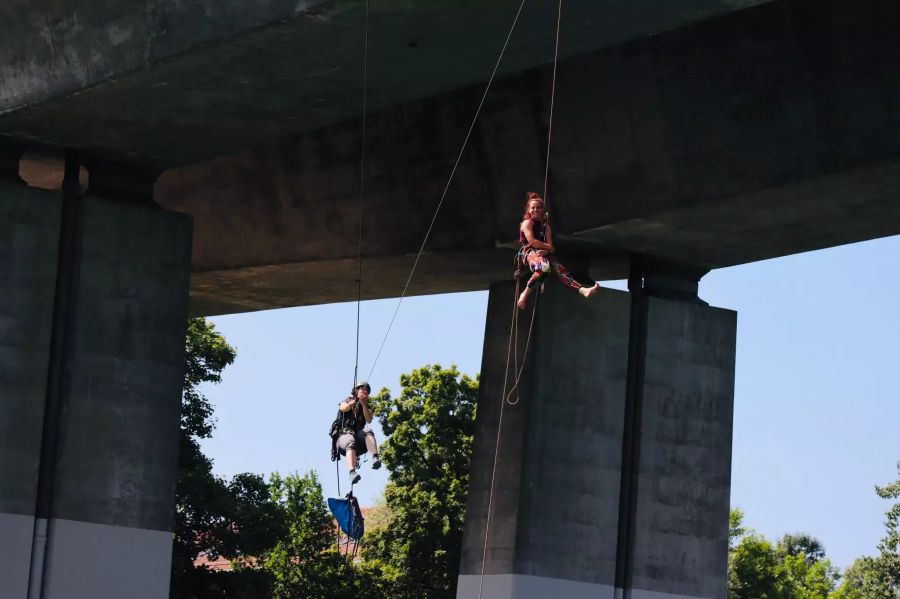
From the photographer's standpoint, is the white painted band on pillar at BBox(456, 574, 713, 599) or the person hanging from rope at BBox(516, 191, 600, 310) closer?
the person hanging from rope at BBox(516, 191, 600, 310)

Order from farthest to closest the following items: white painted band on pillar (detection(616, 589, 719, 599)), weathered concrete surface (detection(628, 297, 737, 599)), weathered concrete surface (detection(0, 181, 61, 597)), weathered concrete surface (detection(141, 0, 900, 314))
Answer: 1. weathered concrete surface (detection(628, 297, 737, 599))
2. white painted band on pillar (detection(616, 589, 719, 599))
3. weathered concrete surface (detection(0, 181, 61, 597))
4. weathered concrete surface (detection(141, 0, 900, 314))

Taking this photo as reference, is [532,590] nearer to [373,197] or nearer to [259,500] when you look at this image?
[373,197]

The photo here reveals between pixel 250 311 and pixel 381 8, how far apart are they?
47.4 ft

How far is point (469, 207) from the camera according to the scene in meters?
23.9

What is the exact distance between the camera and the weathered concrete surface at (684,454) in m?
23.8

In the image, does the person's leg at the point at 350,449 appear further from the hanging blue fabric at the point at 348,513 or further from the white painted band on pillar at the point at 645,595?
the white painted band on pillar at the point at 645,595

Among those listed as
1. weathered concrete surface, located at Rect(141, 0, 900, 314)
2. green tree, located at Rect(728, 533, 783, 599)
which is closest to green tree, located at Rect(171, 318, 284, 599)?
weathered concrete surface, located at Rect(141, 0, 900, 314)

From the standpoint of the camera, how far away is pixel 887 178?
775 inches

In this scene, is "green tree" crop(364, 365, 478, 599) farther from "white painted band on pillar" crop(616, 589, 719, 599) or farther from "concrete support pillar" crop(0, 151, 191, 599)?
"concrete support pillar" crop(0, 151, 191, 599)

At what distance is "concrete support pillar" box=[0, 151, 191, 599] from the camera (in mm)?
21109

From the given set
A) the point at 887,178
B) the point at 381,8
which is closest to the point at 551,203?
the point at 887,178

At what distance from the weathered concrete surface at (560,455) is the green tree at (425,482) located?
26.0 meters

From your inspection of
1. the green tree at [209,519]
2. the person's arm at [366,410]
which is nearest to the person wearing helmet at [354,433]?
the person's arm at [366,410]

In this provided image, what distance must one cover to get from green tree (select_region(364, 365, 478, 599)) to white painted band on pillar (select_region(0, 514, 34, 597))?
29326 mm
